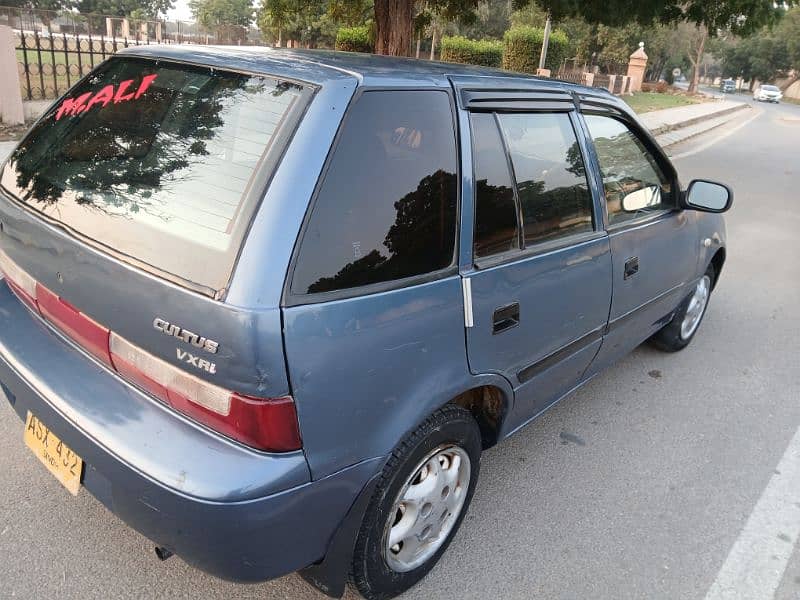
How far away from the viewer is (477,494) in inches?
110

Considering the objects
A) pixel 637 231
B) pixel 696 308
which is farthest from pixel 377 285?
pixel 696 308

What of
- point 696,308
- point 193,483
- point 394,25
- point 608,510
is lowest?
point 608,510

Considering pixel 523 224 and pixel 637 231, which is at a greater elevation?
pixel 523 224

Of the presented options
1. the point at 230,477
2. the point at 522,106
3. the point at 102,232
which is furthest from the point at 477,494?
the point at 102,232

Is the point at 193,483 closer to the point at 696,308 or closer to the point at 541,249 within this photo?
the point at 541,249

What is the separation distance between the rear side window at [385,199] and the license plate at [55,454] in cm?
96

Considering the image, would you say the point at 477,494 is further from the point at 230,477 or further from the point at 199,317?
the point at 199,317

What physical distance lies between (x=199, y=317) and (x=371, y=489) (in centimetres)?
72

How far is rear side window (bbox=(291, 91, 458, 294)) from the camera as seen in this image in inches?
66.2

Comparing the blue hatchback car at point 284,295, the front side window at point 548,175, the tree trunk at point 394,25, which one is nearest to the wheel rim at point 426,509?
the blue hatchback car at point 284,295

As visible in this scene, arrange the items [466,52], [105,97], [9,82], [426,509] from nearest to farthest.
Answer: [426,509], [105,97], [9,82], [466,52]

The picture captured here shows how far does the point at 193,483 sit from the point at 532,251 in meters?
1.47

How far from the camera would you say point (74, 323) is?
1951mm

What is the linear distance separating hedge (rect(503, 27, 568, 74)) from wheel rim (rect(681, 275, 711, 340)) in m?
22.6
